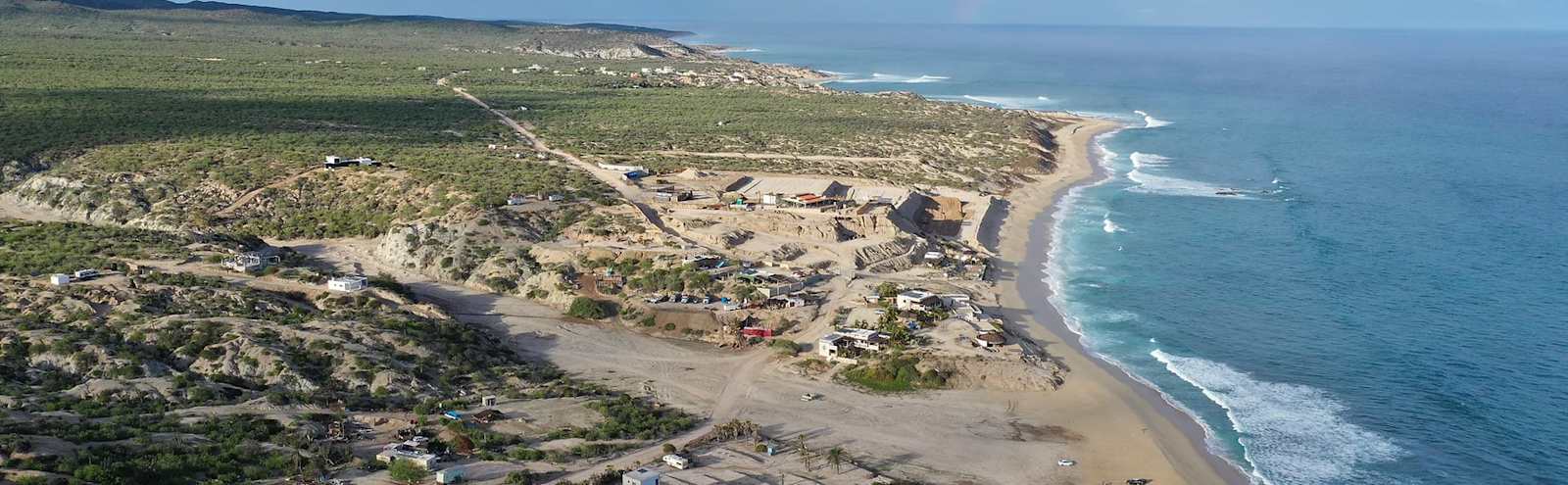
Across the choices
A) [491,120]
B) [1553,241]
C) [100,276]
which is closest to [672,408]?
[100,276]

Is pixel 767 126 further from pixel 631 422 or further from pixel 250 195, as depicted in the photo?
pixel 631 422

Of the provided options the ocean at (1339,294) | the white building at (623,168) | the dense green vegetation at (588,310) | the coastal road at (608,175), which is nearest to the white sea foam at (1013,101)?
the ocean at (1339,294)

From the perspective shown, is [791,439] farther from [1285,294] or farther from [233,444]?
[1285,294]

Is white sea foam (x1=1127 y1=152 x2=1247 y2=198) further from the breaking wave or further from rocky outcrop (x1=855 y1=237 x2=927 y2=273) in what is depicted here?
the breaking wave

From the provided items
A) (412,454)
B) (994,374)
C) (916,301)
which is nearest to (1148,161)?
(916,301)

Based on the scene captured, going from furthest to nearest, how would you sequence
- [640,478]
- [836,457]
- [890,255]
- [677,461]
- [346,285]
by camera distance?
[890,255] → [346,285] → [836,457] → [677,461] → [640,478]

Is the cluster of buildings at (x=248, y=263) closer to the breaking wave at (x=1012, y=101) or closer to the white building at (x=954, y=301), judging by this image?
the white building at (x=954, y=301)
